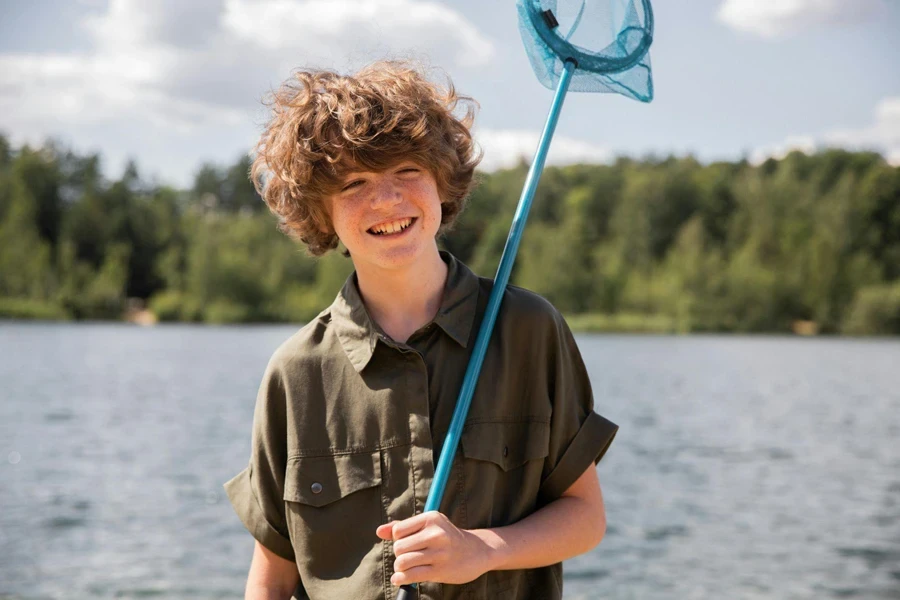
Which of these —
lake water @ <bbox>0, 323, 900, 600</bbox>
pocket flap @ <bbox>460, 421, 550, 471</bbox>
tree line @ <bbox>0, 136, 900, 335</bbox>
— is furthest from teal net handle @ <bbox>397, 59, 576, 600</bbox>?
tree line @ <bbox>0, 136, 900, 335</bbox>

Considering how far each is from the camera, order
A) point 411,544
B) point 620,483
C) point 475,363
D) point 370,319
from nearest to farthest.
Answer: point 411,544, point 475,363, point 370,319, point 620,483

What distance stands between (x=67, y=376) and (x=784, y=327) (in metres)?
42.5

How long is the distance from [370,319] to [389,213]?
0.70 ft

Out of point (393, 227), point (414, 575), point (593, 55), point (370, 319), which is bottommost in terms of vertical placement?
point (414, 575)

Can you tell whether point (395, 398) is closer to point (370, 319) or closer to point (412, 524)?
point (370, 319)

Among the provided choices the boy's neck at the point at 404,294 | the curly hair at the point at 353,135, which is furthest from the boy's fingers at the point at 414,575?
the curly hair at the point at 353,135

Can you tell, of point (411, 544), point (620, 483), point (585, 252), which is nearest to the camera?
point (411, 544)

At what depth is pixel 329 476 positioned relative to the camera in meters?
1.84

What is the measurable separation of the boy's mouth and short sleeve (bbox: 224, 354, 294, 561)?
342 mm

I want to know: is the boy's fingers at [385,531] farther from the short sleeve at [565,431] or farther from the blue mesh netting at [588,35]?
the blue mesh netting at [588,35]

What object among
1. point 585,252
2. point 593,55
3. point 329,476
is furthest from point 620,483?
point 585,252

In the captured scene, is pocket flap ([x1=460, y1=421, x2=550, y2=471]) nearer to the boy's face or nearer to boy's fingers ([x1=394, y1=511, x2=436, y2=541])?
boy's fingers ([x1=394, y1=511, x2=436, y2=541])

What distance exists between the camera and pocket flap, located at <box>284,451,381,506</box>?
1.83 meters

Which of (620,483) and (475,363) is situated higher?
(475,363)
